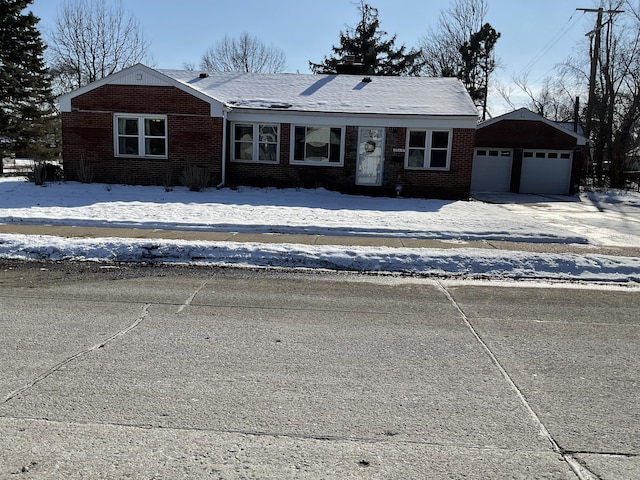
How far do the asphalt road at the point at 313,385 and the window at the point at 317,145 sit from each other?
12799 mm

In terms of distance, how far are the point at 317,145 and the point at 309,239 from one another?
9.52 meters

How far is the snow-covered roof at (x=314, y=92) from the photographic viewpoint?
17.8 m

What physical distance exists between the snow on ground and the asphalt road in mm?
1775

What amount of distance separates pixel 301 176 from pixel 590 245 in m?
10.8

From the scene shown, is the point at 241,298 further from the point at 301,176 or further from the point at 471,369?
the point at 301,176

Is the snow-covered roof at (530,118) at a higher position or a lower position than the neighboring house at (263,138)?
higher

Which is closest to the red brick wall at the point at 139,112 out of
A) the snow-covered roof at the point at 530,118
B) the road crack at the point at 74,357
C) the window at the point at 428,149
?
the window at the point at 428,149

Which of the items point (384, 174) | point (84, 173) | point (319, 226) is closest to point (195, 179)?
point (84, 173)

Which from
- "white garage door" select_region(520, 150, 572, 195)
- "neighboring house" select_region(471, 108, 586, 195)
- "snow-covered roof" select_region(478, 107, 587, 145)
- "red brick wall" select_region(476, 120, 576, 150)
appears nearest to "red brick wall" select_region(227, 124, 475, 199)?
"neighboring house" select_region(471, 108, 586, 195)

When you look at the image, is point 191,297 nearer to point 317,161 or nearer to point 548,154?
point 317,161

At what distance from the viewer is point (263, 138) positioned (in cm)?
1902

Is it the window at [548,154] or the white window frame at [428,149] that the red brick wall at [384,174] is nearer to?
the white window frame at [428,149]

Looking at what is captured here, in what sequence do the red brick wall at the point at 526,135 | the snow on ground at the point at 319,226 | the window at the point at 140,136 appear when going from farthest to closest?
the red brick wall at the point at 526,135 → the window at the point at 140,136 → the snow on ground at the point at 319,226

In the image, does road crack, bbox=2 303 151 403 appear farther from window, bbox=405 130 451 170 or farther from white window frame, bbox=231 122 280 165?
window, bbox=405 130 451 170
